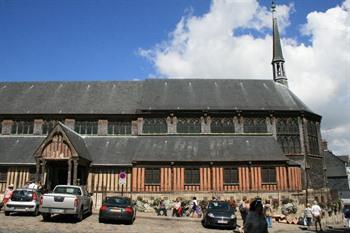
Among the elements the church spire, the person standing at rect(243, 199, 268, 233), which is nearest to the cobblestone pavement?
the person standing at rect(243, 199, 268, 233)

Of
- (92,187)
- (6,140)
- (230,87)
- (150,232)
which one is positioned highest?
(230,87)

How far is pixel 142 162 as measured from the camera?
27.6 metres

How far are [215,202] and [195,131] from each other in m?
13.9

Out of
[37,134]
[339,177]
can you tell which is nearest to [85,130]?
[37,134]

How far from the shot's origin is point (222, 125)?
32.2m

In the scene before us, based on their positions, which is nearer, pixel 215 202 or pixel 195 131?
pixel 215 202

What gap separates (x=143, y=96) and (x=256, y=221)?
2848 cm

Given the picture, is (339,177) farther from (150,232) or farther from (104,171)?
(150,232)

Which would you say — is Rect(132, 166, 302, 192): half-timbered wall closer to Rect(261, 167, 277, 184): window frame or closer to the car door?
Rect(261, 167, 277, 184): window frame

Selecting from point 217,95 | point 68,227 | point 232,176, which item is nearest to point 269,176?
point 232,176

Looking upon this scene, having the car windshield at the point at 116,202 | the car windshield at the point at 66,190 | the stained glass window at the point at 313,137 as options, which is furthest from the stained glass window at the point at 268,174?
the car windshield at the point at 66,190

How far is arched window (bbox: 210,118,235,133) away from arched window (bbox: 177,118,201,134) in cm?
135

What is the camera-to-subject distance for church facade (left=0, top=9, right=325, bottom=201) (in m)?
27.5

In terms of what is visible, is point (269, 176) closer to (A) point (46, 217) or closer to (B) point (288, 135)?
(B) point (288, 135)
